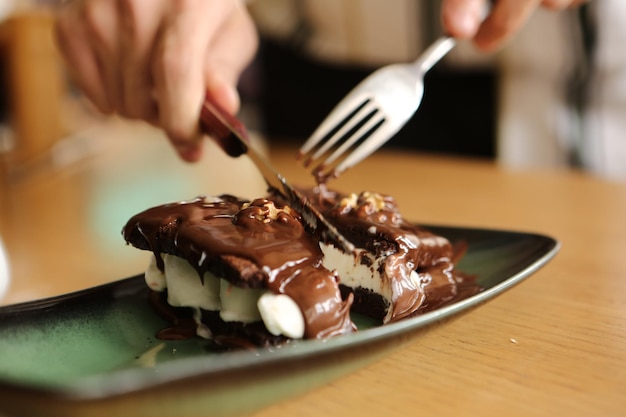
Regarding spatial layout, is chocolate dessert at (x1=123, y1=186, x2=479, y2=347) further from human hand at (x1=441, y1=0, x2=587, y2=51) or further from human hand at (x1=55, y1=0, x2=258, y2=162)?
human hand at (x1=441, y1=0, x2=587, y2=51)

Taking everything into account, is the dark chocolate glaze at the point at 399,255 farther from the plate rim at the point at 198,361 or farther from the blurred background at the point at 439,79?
the blurred background at the point at 439,79

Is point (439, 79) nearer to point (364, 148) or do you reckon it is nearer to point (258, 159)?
point (364, 148)

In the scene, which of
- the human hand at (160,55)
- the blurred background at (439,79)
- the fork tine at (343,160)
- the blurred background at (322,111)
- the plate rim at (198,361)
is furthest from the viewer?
the blurred background at (439,79)

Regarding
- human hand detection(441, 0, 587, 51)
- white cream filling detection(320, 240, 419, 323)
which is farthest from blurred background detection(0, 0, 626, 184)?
white cream filling detection(320, 240, 419, 323)

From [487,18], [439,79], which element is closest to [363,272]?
[487,18]

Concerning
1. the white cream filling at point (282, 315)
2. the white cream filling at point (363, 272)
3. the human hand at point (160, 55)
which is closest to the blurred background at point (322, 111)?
the human hand at point (160, 55)

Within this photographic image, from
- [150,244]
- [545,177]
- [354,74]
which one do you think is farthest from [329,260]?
[354,74]
